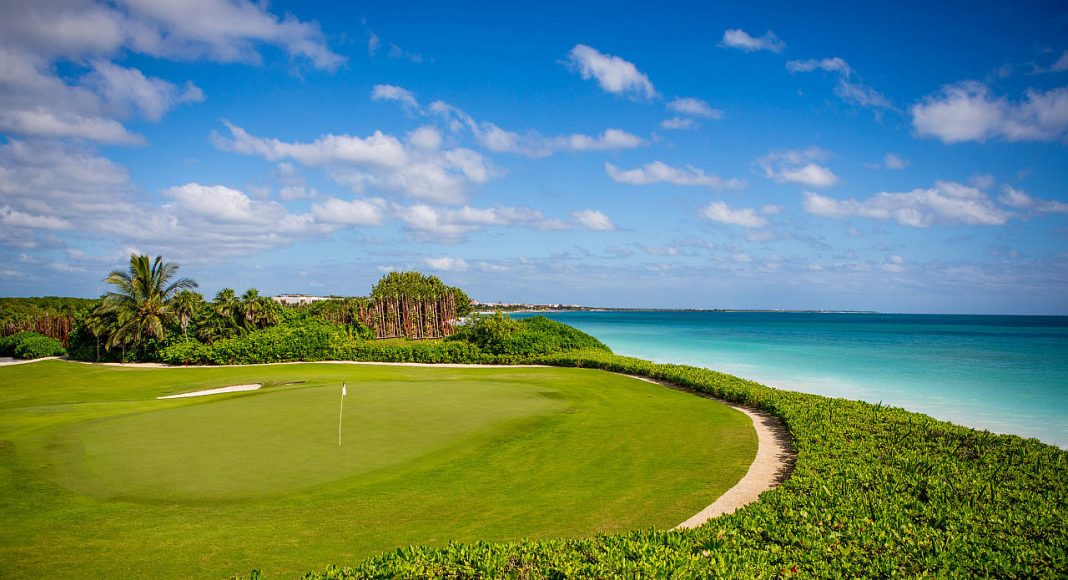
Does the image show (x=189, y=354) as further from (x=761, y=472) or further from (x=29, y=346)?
(x=761, y=472)

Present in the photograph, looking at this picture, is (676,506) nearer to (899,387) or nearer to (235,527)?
(235,527)

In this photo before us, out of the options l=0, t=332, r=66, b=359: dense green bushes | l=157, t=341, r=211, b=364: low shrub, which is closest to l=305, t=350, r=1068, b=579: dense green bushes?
l=157, t=341, r=211, b=364: low shrub

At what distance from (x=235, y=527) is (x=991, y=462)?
45.0 ft

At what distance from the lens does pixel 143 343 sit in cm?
3828

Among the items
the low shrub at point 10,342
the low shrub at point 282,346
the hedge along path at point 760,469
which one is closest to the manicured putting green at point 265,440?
the hedge along path at point 760,469

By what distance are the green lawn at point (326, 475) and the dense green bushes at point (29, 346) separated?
1123 inches

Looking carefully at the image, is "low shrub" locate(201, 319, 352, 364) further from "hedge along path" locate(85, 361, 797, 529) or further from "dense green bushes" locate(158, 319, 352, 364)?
"hedge along path" locate(85, 361, 797, 529)

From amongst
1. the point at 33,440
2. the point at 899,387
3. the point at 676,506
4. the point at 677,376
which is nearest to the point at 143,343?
the point at 33,440

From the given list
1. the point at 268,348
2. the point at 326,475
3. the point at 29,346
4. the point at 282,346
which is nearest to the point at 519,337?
the point at 282,346

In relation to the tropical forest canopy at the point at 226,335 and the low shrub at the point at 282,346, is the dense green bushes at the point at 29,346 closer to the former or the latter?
the tropical forest canopy at the point at 226,335

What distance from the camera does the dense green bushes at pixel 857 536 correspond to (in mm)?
6098

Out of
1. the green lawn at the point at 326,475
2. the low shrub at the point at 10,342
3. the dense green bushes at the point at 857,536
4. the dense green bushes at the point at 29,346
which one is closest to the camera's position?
the dense green bushes at the point at 857,536

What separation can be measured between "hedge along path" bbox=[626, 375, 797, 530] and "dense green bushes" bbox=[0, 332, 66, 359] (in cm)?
5115

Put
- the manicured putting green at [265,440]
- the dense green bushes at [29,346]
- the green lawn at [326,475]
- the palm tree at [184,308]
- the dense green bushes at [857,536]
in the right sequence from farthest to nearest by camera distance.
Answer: the dense green bushes at [29,346], the palm tree at [184,308], the manicured putting green at [265,440], the green lawn at [326,475], the dense green bushes at [857,536]
